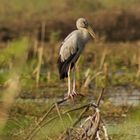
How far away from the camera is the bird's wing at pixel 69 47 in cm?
671

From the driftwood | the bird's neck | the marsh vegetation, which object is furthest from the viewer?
the bird's neck

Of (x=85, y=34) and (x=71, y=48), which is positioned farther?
(x=85, y=34)

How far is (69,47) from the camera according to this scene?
6781 mm

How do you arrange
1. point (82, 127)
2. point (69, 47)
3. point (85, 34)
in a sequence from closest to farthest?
point (82, 127) → point (69, 47) → point (85, 34)

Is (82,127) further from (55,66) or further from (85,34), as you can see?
(55,66)

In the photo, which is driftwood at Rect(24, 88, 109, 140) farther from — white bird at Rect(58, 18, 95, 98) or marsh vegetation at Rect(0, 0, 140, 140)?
white bird at Rect(58, 18, 95, 98)

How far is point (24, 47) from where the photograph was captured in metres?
3.55

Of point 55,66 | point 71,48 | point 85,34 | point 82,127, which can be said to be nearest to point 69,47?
point 71,48

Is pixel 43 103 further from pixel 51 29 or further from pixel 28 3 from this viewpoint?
pixel 28 3

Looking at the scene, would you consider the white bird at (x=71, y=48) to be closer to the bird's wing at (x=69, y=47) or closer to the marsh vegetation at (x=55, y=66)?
the bird's wing at (x=69, y=47)

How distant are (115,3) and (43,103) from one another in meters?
13.1

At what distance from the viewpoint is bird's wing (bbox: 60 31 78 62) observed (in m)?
6.71

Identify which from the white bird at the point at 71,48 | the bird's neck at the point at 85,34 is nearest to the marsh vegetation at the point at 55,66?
the white bird at the point at 71,48

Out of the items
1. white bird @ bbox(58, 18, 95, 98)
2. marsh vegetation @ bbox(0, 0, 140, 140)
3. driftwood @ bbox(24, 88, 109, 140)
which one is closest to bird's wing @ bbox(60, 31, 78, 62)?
white bird @ bbox(58, 18, 95, 98)
